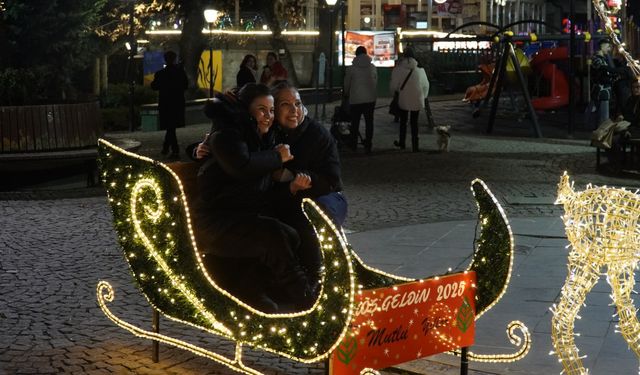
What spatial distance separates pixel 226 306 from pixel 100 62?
2615cm

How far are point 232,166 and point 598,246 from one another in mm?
A: 2112

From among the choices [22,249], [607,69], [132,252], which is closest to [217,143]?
[132,252]

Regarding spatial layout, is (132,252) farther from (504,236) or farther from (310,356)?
(504,236)

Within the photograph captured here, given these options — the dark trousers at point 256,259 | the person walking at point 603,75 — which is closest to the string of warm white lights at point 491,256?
the dark trousers at point 256,259

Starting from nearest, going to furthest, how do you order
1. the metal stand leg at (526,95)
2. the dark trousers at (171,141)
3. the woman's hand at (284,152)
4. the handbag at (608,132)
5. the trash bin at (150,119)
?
the woman's hand at (284,152) → the handbag at (608,132) → the dark trousers at (171,141) → the metal stand leg at (526,95) → the trash bin at (150,119)

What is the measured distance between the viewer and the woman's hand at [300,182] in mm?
6859

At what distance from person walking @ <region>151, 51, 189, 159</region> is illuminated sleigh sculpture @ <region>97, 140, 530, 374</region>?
12.0m

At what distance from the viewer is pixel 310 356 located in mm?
5352

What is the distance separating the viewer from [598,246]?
5.35m

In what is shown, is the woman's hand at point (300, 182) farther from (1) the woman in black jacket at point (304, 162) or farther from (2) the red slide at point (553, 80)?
(2) the red slide at point (553, 80)

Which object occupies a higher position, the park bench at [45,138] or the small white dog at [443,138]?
the park bench at [45,138]

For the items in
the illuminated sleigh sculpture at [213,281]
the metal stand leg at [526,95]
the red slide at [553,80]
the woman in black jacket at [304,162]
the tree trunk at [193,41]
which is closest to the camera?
the illuminated sleigh sculpture at [213,281]

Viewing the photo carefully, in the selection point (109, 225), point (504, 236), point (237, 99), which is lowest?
point (109, 225)

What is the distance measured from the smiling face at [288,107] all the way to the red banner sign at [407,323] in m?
1.91
